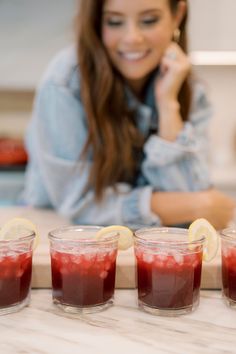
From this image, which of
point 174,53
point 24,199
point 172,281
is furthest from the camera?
point 24,199

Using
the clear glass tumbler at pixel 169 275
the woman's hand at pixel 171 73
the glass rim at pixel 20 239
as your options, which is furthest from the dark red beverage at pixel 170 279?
the woman's hand at pixel 171 73

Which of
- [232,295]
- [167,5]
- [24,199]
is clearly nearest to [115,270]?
[232,295]

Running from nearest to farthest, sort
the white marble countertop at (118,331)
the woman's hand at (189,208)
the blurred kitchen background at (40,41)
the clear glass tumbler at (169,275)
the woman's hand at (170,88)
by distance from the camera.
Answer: the white marble countertop at (118,331) → the clear glass tumbler at (169,275) → the woman's hand at (189,208) → the woman's hand at (170,88) → the blurred kitchen background at (40,41)

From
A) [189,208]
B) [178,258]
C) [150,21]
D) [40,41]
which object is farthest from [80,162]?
[40,41]

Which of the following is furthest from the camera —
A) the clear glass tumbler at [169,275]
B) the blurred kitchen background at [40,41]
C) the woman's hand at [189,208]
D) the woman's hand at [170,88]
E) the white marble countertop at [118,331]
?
the blurred kitchen background at [40,41]

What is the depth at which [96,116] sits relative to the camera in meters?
1.66

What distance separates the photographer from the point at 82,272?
873 millimetres

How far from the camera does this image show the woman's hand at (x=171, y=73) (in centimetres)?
176

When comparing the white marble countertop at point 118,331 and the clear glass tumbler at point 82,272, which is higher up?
the clear glass tumbler at point 82,272

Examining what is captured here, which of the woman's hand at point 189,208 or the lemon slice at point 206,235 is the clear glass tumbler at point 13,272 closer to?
the lemon slice at point 206,235

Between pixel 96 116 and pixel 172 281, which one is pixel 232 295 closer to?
pixel 172 281

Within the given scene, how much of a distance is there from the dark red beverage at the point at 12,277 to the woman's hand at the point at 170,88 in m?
0.93

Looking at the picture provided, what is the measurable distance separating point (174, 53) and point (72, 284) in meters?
1.11

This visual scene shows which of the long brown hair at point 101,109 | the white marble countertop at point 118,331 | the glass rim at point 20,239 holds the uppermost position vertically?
the long brown hair at point 101,109
